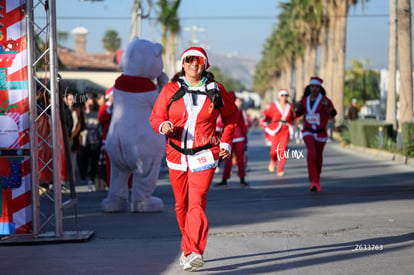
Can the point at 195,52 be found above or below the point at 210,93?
above

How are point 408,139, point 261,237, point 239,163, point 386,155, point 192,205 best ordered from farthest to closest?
point 386,155 < point 408,139 < point 239,163 < point 261,237 < point 192,205

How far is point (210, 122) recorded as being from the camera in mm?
7758

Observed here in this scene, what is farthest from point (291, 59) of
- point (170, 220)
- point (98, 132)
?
point (170, 220)

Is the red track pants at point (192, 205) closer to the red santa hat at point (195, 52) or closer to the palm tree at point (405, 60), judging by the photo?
the red santa hat at point (195, 52)

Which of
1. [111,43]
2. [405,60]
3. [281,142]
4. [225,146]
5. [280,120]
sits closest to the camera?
[225,146]

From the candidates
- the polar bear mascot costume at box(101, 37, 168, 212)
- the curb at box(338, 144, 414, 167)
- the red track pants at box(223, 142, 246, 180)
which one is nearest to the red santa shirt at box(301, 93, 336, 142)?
the red track pants at box(223, 142, 246, 180)

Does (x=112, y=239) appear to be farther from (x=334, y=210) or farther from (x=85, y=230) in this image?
(x=334, y=210)

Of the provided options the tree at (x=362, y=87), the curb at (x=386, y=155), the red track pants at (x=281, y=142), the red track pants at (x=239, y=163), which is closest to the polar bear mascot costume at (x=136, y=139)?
the red track pants at (x=239, y=163)

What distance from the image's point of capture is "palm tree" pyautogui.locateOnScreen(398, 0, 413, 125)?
28.2 meters

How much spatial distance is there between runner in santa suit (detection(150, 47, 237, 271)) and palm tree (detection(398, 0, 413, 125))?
2136cm

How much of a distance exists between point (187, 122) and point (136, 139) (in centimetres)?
440

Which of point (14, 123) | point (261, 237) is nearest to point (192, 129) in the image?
point (261, 237)

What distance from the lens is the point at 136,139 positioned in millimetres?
12008

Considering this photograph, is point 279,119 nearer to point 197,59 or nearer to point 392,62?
point 197,59
